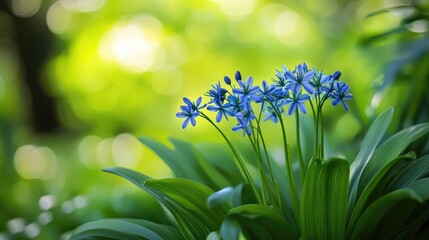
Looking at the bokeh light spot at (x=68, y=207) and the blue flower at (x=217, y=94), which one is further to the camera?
the bokeh light spot at (x=68, y=207)

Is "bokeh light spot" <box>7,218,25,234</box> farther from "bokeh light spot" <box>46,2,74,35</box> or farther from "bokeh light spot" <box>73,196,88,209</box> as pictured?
"bokeh light spot" <box>46,2,74,35</box>

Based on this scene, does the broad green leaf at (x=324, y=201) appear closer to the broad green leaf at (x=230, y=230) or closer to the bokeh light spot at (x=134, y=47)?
the broad green leaf at (x=230, y=230)

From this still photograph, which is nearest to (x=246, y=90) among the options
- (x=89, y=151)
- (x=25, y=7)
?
(x=89, y=151)

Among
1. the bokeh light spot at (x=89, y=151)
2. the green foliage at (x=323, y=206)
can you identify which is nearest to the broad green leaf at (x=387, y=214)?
the green foliage at (x=323, y=206)

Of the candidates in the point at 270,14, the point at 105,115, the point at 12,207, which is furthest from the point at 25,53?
the point at 12,207

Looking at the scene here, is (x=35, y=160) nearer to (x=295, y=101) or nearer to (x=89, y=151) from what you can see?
(x=89, y=151)

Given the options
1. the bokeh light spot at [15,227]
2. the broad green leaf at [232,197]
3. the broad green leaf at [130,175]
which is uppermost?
the bokeh light spot at [15,227]

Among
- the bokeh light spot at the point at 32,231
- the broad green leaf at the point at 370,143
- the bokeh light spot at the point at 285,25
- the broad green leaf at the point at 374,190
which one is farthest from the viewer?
the bokeh light spot at the point at 285,25
